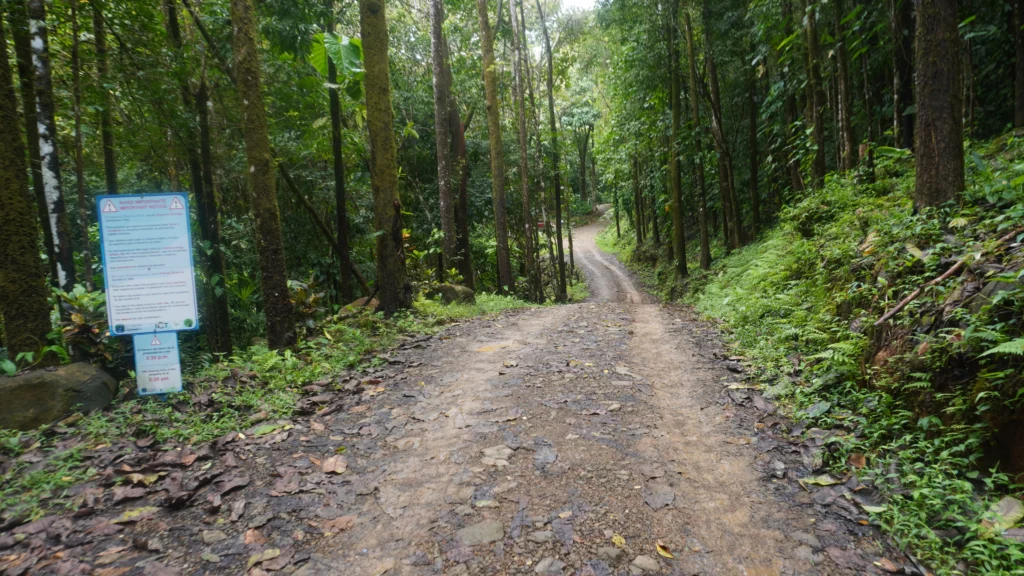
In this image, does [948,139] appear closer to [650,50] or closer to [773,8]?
[773,8]

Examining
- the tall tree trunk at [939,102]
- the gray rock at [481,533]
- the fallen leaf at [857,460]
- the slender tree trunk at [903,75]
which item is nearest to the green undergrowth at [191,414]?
the gray rock at [481,533]

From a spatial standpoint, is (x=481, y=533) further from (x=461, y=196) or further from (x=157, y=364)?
(x=461, y=196)

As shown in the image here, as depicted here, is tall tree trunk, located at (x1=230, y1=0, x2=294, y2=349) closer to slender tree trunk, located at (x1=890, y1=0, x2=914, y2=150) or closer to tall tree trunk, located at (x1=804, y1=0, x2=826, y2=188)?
slender tree trunk, located at (x1=890, y1=0, x2=914, y2=150)

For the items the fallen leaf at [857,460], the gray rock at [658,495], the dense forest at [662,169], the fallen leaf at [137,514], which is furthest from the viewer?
the dense forest at [662,169]

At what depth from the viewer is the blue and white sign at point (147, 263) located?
4.76 metres

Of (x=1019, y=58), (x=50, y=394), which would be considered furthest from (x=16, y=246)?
(x=1019, y=58)

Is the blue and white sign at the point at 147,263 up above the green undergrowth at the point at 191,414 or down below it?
above

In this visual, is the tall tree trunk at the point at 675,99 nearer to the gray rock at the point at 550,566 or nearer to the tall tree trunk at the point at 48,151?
the tall tree trunk at the point at 48,151

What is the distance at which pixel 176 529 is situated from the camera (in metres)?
3.29

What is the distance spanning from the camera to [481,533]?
3230mm

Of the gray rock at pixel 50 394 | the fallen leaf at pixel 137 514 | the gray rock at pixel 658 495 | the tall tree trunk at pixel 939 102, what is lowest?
the gray rock at pixel 658 495

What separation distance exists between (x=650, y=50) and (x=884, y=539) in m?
16.8

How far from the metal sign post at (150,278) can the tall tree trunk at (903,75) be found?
35.0ft

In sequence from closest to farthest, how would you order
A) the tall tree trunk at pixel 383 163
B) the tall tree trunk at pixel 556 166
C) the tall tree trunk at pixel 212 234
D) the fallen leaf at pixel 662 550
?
the fallen leaf at pixel 662 550, the tall tree trunk at pixel 212 234, the tall tree trunk at pixel 383 163, the tall tree trunk at pixel 556 166
